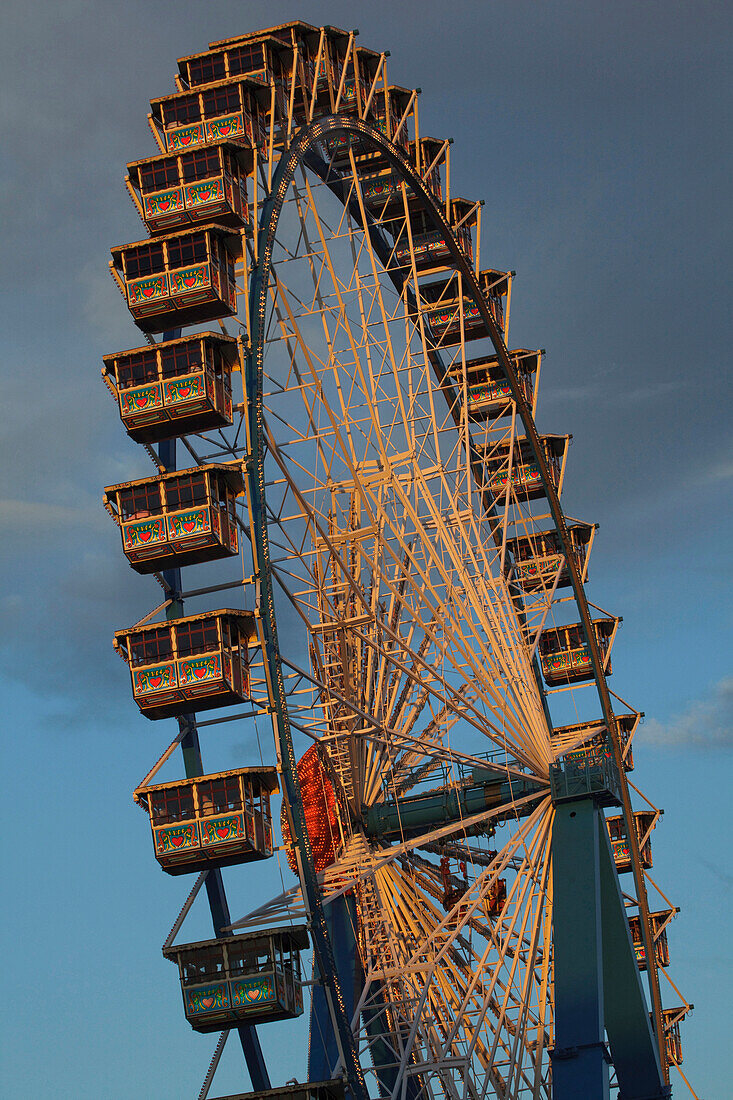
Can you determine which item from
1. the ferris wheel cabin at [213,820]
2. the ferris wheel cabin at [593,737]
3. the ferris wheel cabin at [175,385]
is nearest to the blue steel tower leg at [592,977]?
the ferris wheel cabin at [593,737]

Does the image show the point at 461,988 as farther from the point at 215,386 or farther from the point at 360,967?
the point at 215,386

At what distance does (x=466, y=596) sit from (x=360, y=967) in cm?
715

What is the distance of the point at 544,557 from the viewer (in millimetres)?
40250

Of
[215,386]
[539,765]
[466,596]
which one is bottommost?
[539,765]

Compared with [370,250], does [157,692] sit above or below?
below

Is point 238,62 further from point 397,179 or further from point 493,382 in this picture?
point 493,382

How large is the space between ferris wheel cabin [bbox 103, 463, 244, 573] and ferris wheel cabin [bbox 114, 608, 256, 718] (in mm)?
1051

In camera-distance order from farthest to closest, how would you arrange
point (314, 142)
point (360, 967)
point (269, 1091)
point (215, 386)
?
point (360, 967), point (314, 142), point (215, 386), point (269, 1091)

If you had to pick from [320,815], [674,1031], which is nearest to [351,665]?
[320,815]

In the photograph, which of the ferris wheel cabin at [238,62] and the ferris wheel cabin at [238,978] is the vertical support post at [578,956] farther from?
the ferris wheel cabin at [238,62]

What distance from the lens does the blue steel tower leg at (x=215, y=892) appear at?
81.5ft

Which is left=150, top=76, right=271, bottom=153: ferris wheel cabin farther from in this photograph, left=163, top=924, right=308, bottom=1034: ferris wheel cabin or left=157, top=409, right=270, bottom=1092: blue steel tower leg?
left=163, top=924, right=308, bottom=1034: ferris wheel cabin

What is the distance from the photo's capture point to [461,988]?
99.8ft

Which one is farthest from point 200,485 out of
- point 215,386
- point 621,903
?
point 621,903
